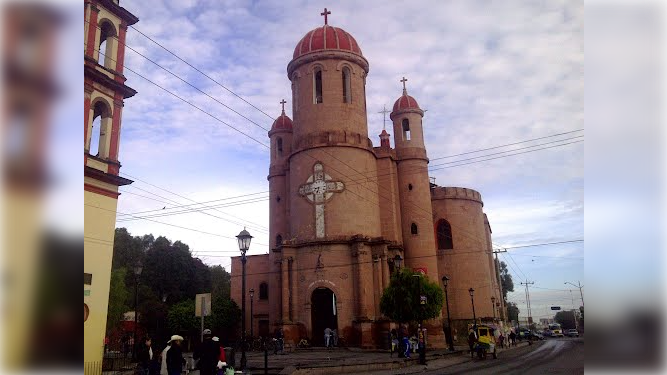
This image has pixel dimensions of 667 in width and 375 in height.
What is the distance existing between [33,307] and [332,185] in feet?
106

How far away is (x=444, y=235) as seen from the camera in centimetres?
4291

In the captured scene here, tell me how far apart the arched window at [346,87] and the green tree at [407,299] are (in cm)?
1511

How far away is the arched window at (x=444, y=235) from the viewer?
42.5 meters

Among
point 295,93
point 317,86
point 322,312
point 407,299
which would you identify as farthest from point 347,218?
point 295,93

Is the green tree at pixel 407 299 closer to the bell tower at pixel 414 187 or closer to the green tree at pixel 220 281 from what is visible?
the bell tower at pixel 414 187

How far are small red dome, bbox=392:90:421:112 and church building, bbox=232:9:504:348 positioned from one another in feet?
0.32

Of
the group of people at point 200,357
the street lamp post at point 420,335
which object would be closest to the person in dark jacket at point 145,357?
the group of people at point 200,357

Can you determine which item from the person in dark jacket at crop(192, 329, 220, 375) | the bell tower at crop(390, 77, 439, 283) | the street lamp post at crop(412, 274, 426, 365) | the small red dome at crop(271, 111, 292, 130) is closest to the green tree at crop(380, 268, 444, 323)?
the street lamp post at crop(412, 274, 426, 365)

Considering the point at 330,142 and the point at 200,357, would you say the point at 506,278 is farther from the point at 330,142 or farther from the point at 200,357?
the point at 200,357

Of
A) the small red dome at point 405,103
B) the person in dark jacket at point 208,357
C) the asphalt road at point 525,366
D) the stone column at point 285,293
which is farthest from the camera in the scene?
the small red dome at point 405,103

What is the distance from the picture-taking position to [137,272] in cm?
2144

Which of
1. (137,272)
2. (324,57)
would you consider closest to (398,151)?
(324,57)

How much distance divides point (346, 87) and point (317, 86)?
229 cm

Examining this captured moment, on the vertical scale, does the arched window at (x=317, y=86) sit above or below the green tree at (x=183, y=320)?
above
